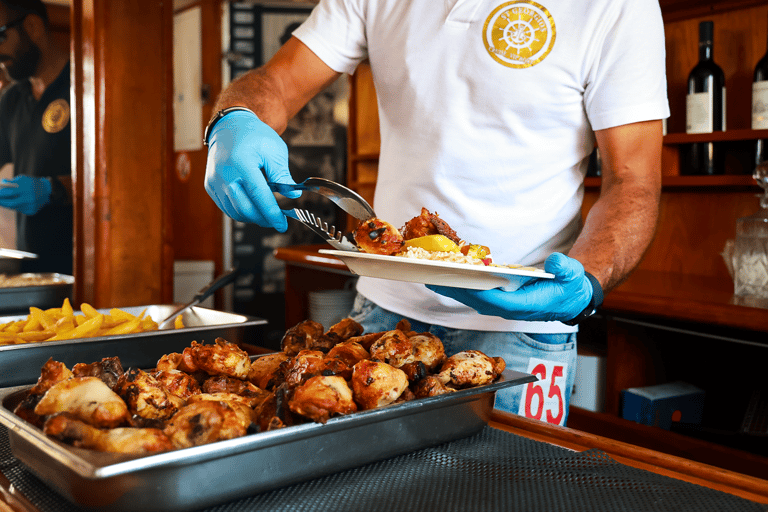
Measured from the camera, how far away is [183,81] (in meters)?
4.89

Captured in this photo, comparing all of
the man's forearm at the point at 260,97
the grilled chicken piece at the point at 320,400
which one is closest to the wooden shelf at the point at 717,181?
the man's forearm at the point at 260,97

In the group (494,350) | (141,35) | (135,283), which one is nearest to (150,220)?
(135,283)

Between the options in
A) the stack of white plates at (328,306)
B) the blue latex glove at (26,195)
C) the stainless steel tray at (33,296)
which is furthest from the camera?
the stack of white plates at (328,306)

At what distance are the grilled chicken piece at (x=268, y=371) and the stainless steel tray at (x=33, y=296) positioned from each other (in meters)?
1.37

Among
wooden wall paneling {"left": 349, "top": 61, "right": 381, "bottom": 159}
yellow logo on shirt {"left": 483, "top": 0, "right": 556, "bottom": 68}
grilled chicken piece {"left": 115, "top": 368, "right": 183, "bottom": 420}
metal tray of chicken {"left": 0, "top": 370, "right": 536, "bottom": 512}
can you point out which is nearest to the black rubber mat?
metal tray of chicken {"left": 0, "top": 370, "right": 536, "bottom": 512}

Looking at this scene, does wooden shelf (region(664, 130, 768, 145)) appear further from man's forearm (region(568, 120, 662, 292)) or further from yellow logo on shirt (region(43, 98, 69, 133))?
yellow logo on shirt (region(43, 98, 69, 133))

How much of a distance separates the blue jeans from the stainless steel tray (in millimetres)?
1348

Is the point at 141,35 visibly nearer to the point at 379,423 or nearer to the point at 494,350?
the point at 494,350

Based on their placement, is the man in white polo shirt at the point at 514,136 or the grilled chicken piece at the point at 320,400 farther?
the man in white polo shirt at the point at 514,136

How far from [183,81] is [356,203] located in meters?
4.21

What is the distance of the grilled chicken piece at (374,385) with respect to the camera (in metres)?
0.79

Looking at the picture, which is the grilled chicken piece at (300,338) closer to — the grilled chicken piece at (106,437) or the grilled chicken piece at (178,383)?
the grilled chicken piece at (178,383)

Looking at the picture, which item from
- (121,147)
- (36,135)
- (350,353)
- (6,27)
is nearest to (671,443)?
(350,353)

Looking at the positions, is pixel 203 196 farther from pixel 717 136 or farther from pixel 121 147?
pixel 717 136
